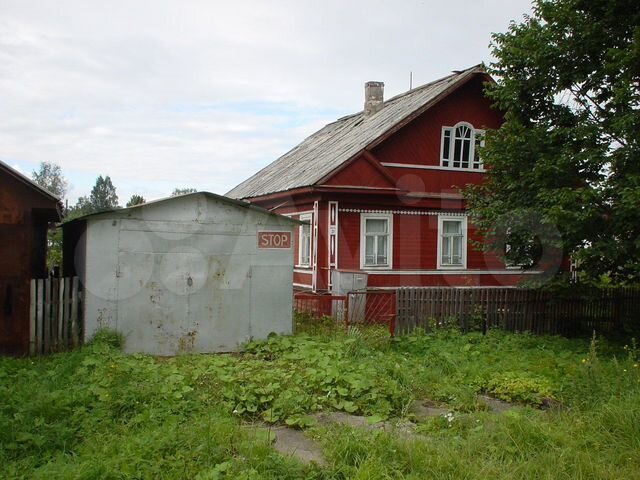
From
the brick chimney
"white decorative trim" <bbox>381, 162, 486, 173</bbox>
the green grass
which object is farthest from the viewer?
the brick chimney

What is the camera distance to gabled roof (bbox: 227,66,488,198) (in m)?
16.9

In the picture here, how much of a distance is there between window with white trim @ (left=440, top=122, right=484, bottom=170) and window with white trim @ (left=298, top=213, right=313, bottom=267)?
177 inches

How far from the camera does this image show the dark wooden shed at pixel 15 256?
9648 millimetres

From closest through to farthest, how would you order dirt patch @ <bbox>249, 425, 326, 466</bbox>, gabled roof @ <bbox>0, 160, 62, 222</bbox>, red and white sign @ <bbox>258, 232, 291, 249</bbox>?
1. dirt patch @ <bbox>249, 425, 326, 466</bbox>
2. gabled roof @ <bbox>0, 160, 62, 222</bbox>
3. red and white sign @ <bbox>258, 232, 291, 249</bbox>

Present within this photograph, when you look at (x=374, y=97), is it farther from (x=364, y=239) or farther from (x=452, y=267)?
(x=452, y=267)

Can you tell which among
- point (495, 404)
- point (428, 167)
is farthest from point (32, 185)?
point (428, 167)

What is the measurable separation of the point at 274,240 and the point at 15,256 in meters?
4.45

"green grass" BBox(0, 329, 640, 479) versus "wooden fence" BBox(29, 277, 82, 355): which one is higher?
"wooden fence" BBox(29, 277, 82, 355)

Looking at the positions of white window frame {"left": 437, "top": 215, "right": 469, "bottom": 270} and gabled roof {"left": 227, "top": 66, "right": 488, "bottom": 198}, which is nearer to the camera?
gabled roof {"left": 227, "top": 66, "right": 488, "bottom": 198}

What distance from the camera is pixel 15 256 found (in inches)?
383

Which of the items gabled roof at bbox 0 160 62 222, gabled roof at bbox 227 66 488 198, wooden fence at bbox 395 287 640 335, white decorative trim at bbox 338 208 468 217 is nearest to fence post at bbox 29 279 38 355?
gabled roof at bbox 0 160 62 222

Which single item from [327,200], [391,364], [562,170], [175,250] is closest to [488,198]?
[562,170]

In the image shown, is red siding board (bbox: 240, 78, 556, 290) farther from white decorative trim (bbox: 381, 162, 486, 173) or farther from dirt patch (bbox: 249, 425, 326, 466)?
dirt patch (bbox: 249, 425, 326, 466)

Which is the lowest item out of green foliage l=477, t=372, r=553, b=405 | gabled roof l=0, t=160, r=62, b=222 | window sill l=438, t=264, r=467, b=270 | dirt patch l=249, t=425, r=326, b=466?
dirt patch l=249, t=425, r=326, b=466
